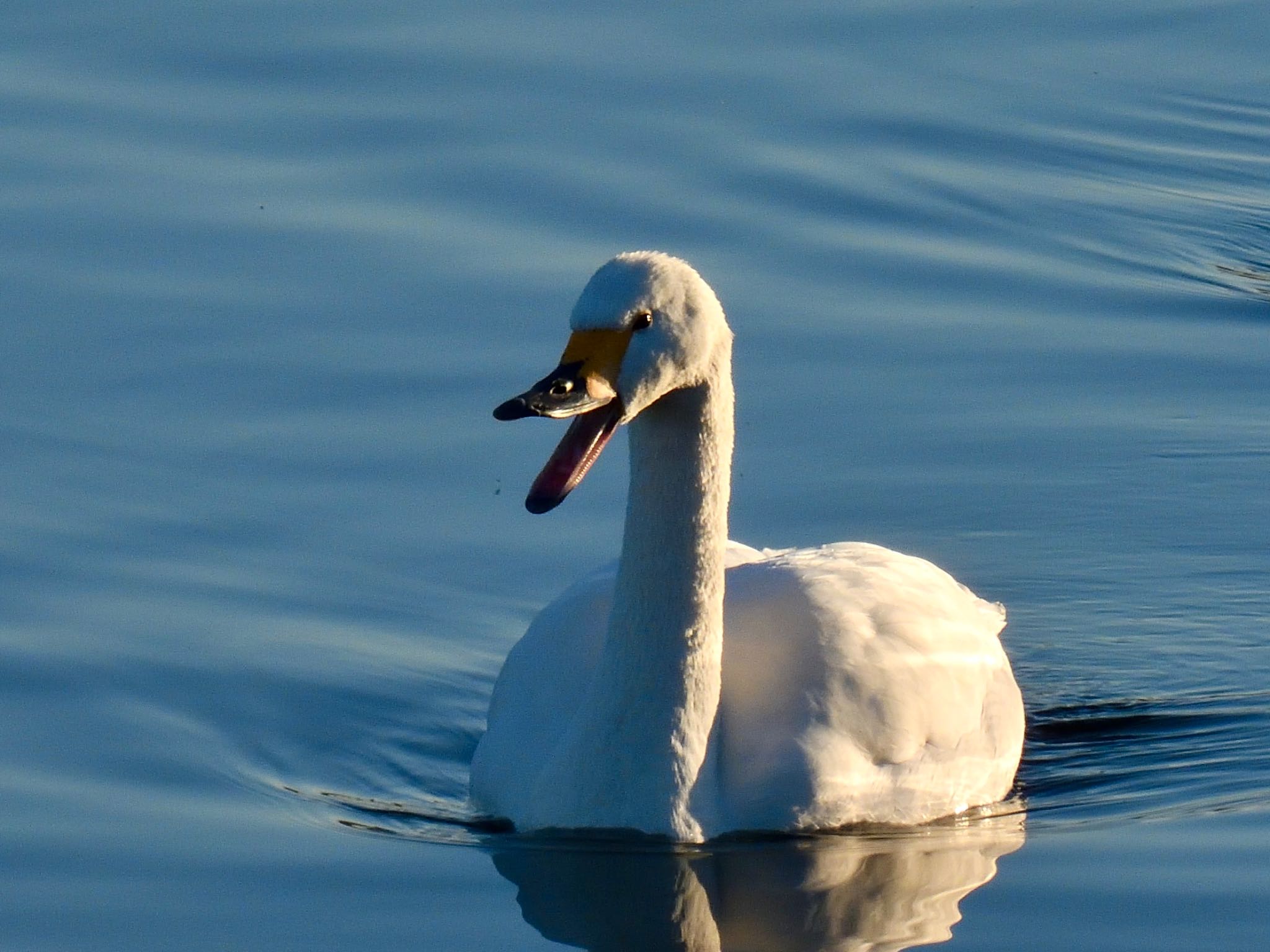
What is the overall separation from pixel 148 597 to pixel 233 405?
5.37 feet

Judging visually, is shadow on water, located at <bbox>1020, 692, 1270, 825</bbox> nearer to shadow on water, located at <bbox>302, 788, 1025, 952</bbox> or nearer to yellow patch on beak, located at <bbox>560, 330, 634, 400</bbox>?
shadow on water, located at <bbox>302, 788, 1025, 952</bbox>

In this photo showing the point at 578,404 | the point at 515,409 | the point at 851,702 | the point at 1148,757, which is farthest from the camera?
the point at 1148,757

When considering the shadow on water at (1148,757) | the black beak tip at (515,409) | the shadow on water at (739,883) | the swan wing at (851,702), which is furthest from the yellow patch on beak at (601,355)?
the shadow on water at (1148,757)

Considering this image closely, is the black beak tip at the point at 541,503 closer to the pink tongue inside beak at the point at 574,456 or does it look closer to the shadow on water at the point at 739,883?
the pink tongue inside beak at the point at 574,456

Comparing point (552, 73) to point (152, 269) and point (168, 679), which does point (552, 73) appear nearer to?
point (152, 269)

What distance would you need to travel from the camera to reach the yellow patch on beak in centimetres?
682

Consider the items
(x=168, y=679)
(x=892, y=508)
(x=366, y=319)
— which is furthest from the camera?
(x=366, y=319)

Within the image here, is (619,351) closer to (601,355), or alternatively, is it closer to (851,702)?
(601,355)

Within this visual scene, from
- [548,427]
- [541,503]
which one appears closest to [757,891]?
[541,503]

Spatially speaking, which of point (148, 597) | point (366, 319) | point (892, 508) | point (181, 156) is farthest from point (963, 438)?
point (181, 156)

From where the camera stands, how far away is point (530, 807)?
7520 mm

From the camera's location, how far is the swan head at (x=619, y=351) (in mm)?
6801

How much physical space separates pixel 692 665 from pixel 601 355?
109 centimetres

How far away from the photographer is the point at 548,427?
10.7 metres
